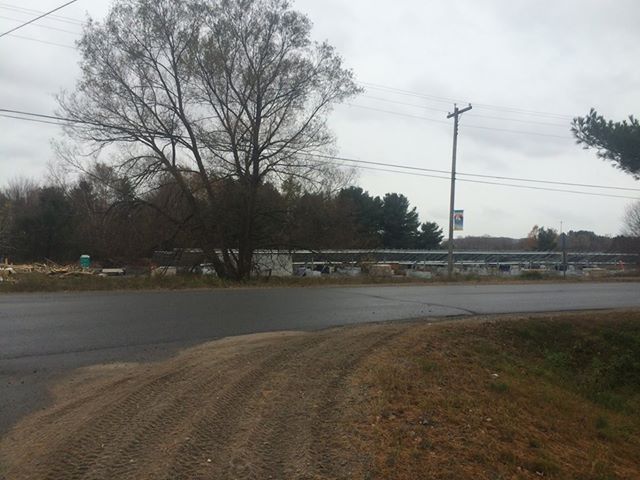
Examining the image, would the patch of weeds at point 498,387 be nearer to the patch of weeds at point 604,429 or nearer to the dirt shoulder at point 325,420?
the dirt shoulder at point 325,420

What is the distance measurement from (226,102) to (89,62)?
5833 millimetres

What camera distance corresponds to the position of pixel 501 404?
600 centimetres

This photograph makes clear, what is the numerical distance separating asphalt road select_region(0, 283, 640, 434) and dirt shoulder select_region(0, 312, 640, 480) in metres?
0.76

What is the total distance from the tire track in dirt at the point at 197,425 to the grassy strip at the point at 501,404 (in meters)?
0.43

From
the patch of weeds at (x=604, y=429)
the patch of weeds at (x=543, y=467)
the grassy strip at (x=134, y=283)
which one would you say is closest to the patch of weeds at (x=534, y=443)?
the patch of weeds at (x=543, y=467)

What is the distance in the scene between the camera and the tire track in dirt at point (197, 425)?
12.9ft

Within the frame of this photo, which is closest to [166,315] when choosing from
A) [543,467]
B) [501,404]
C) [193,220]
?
[501,404]

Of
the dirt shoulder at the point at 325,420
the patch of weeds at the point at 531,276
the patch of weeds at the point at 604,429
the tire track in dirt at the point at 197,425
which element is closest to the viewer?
the tire track in dirt at the point at 197,425

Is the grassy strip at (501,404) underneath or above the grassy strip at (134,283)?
underneath

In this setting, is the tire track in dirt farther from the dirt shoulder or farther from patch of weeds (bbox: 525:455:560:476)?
patch of weeds (bbox: 525:455:560:476)

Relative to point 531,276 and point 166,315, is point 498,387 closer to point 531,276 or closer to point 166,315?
point 166,315

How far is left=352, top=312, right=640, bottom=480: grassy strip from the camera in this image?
4367 mm

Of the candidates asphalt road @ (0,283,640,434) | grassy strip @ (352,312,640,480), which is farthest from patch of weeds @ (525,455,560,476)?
asphalt road @ (0,283,640,434)

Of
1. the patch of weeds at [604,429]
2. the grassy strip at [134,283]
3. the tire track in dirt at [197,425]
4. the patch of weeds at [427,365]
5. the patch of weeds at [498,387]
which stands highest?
the grassy strip at [134,283]
